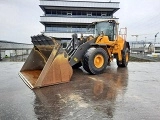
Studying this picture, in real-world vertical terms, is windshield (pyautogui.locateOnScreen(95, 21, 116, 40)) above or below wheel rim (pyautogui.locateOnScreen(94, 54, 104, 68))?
above

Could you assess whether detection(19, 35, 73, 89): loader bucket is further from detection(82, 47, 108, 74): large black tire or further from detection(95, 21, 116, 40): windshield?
detection(95, 21, 116, 40): windshield

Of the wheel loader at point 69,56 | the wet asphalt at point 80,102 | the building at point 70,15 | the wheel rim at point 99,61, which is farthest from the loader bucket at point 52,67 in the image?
the building at point 70,15

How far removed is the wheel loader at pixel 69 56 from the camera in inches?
235

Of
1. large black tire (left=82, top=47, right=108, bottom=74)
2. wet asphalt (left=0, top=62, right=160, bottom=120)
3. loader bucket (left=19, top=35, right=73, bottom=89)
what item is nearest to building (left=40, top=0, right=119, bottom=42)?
large black tire (left=82, top=47, right=108, bottom=74)

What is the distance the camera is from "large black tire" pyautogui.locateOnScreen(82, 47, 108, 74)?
25.2ft

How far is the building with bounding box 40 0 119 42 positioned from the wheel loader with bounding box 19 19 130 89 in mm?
31533

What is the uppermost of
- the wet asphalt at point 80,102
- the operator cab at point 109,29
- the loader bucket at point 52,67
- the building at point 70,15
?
the building at point 70,15

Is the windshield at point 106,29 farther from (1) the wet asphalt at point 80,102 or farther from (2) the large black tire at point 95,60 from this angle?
(1) the wet asphalt at point 80,102

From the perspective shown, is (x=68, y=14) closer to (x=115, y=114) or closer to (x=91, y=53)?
(x=91, y=53)

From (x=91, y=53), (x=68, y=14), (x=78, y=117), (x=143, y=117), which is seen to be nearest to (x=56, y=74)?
(x=91, y=53)

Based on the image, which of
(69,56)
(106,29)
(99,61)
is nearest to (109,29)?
(106,29)

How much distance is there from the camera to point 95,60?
8102mm

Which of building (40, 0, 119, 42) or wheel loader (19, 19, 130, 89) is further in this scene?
building (40, 0, 119, 42)

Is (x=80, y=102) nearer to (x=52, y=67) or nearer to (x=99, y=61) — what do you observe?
(x=52, y=67)
